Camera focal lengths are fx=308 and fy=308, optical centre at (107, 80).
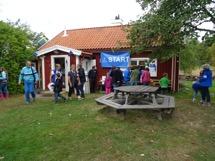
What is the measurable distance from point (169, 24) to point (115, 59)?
21.6 ft

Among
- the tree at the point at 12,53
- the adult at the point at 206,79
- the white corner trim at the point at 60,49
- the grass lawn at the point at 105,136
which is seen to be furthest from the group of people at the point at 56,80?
the adult at the point at 206,79

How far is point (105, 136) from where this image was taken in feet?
23.8

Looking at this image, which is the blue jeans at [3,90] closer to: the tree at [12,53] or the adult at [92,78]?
the tree at [12,53]

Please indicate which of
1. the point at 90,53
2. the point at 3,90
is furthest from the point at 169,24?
the point at 3,90

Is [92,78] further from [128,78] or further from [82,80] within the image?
[82,80]

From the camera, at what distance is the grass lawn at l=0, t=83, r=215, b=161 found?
619cm

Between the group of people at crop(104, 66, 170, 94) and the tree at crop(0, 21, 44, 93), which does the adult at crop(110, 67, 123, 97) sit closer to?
the group of people at crop(104, 66, 170, 94)

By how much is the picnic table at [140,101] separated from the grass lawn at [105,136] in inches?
14.2

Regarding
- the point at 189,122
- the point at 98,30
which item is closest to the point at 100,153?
the point at 189,122

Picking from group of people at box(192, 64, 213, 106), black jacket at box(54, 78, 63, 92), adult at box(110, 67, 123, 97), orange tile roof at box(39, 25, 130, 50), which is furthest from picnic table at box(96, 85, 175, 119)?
orange tile roof at box(39, 25, 130, 50)

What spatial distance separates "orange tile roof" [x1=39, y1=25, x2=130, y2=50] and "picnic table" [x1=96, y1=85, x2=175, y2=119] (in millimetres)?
9091

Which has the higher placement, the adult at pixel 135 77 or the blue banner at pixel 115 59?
the blue banner at pixel 115 59

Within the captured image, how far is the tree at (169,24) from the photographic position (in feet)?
42.8

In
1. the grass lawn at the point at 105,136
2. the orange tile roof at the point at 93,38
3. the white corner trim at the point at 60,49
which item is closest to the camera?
the grass lawn at the point at 105,136
